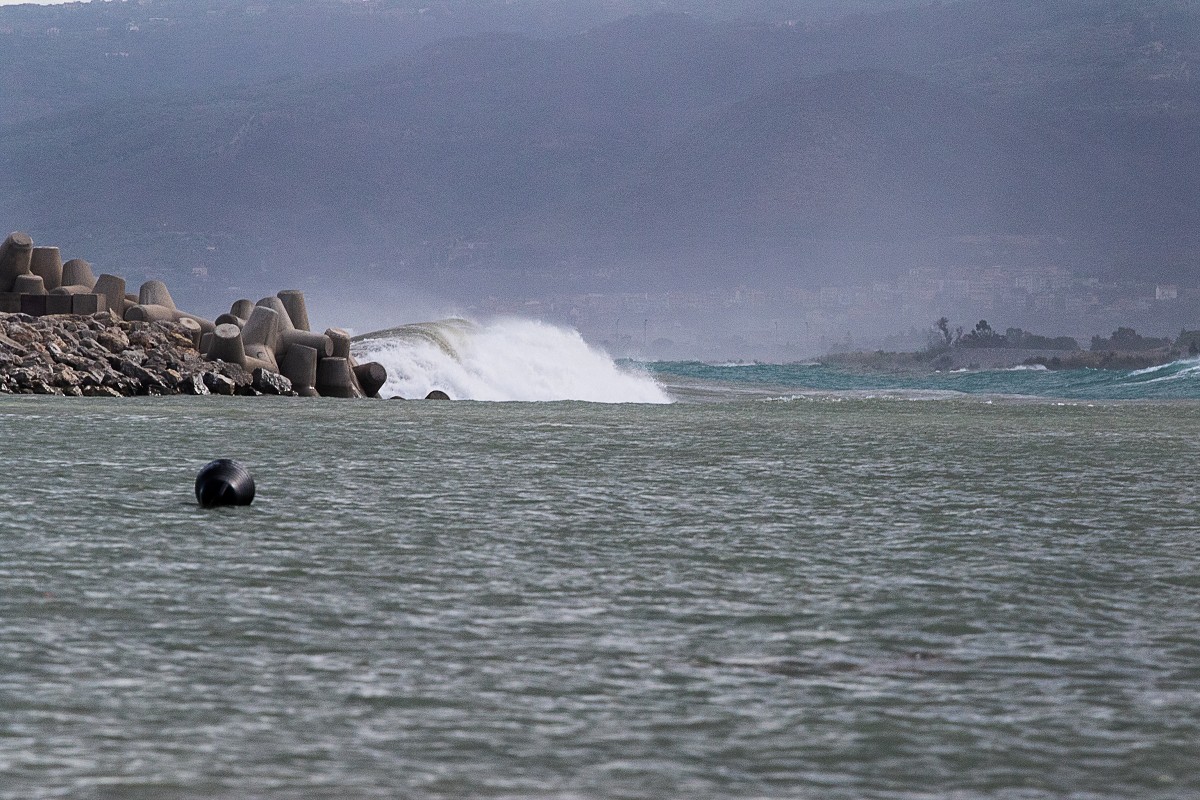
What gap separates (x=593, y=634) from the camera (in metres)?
9.82

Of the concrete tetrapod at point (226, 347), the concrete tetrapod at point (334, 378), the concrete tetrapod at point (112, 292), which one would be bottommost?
the concrete tetrapod at point (334, 378)

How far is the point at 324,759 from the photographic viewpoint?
705 cm

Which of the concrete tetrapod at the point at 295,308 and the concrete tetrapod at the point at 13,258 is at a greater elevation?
the concrete tetrapod at the point at 13,258

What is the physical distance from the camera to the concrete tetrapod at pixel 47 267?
4722cm

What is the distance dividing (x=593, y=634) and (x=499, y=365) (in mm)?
51481

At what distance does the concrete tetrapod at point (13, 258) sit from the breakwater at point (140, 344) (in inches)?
1.1

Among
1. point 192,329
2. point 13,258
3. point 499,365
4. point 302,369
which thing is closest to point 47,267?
point 13,258

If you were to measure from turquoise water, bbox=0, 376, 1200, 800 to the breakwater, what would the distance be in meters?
18.2

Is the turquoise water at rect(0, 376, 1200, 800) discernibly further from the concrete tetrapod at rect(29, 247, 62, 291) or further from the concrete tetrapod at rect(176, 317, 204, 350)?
the concrete tetrapod at rect(29, 247, 62, 291)

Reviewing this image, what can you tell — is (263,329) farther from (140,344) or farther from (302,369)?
(140,344)

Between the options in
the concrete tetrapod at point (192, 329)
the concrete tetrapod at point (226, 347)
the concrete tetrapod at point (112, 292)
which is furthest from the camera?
Result: the concrete tetrapod at point (112, 292)

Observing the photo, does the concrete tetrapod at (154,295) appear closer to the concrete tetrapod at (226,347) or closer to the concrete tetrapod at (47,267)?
the concrete tetrapod at (47,267)

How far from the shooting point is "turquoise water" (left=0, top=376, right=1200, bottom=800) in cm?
705

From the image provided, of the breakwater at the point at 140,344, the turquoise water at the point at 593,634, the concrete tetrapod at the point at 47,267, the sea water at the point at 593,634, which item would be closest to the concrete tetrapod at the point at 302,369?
the breakwater at the point at 140,344
